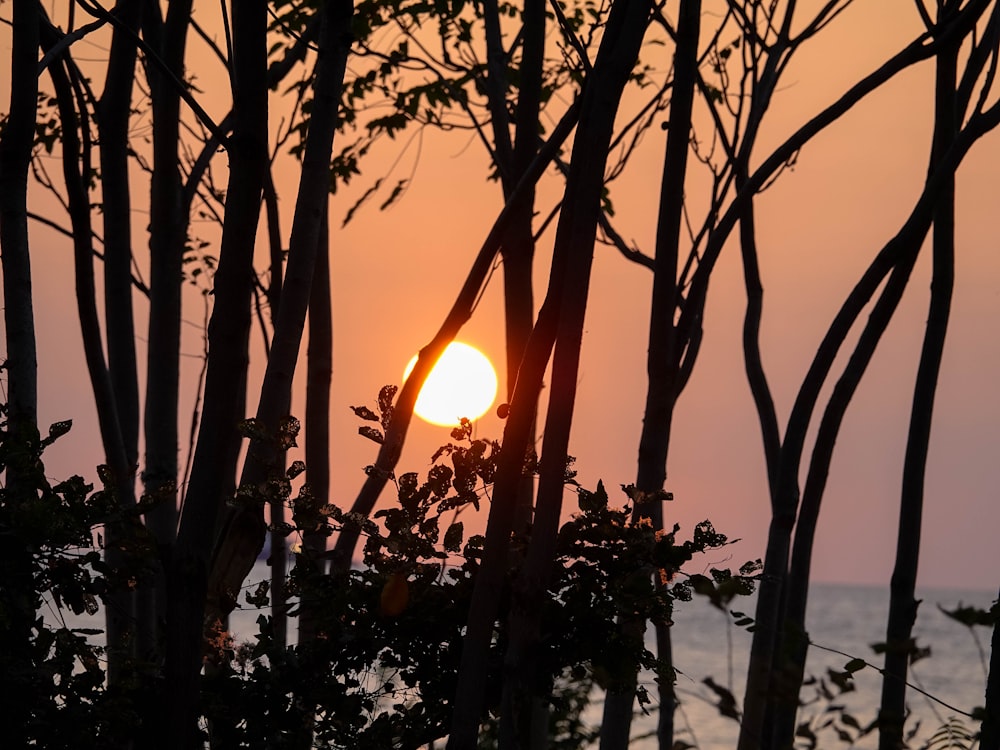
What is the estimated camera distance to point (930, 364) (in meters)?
4.67

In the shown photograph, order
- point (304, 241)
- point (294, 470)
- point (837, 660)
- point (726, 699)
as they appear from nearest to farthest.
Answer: point (726, 699)
point (294, 470)
point (304, 241)
point (837, 660)

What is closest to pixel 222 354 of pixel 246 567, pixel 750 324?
pixel 246 567

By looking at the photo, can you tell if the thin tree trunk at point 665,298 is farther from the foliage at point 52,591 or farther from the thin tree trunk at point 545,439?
the foliage at point 52,591

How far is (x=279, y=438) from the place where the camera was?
10.9 feet

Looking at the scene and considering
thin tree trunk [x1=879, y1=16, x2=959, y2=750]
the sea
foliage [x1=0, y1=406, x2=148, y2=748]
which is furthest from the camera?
the sea

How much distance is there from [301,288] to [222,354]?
914mm

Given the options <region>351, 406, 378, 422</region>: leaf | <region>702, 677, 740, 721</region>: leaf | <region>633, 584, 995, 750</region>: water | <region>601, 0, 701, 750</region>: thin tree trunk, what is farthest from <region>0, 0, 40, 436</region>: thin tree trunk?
<region>633, 584, 995, 750</region>: water

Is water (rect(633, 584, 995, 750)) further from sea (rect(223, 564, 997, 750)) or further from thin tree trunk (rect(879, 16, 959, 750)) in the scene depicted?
thin tree trunk (rect(879, 16, 959, 750))

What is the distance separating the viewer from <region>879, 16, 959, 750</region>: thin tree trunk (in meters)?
4.63

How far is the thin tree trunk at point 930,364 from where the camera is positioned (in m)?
4.63

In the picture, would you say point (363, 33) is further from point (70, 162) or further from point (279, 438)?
point (279, 438)

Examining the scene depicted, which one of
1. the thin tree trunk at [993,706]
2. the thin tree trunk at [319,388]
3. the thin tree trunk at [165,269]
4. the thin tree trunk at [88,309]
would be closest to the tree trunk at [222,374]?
the thin tree trunk at [993,706]

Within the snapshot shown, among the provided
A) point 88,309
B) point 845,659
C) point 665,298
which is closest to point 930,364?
point 665,298

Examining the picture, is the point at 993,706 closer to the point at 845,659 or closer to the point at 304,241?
the point at 304,241
